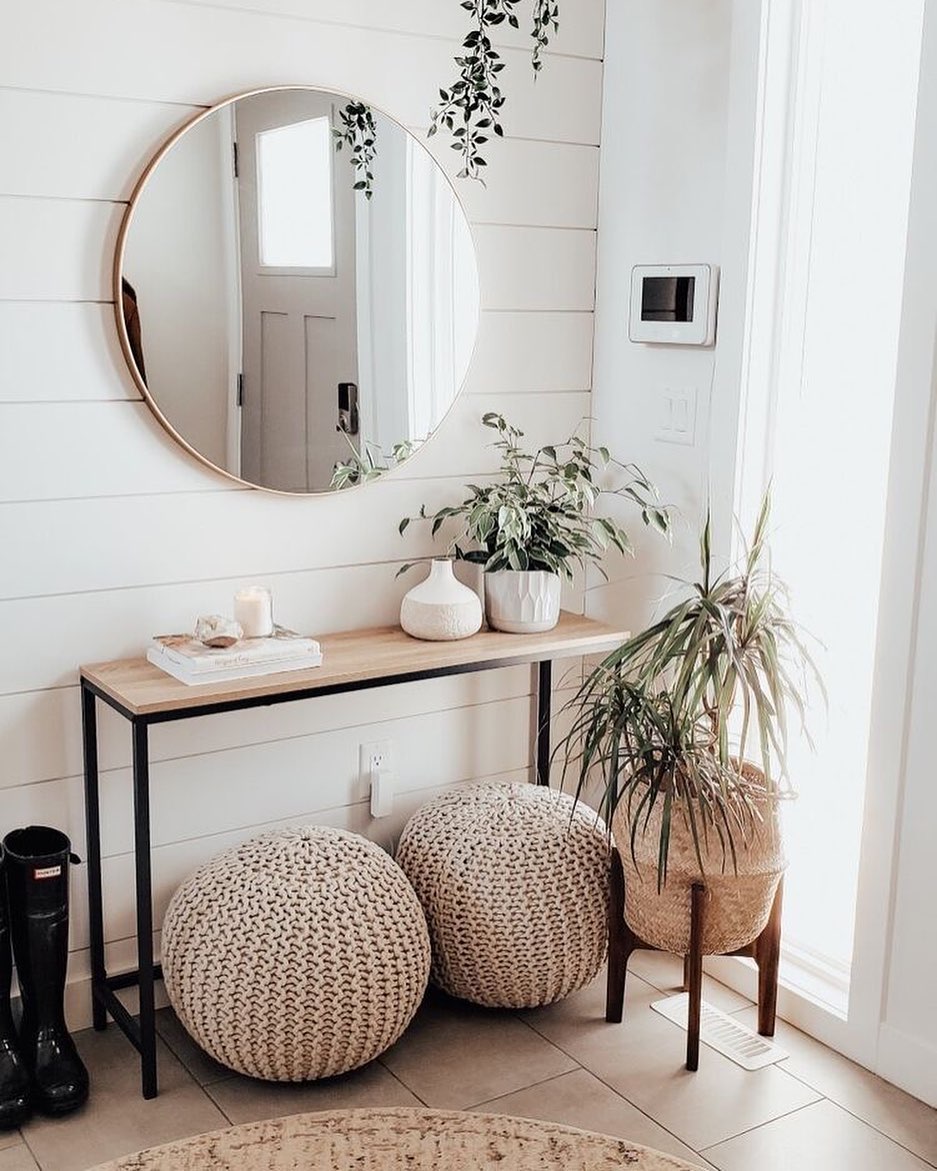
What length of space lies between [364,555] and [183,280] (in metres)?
0.64

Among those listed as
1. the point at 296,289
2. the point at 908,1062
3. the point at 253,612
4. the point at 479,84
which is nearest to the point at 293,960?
the point at 253,612

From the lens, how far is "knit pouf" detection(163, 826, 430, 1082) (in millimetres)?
2211

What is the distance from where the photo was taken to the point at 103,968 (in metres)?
2.48

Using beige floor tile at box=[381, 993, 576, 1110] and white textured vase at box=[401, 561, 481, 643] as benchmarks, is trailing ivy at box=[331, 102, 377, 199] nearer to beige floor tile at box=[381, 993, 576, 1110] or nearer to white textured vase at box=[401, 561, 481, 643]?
white textured vase at box=[401, 561, 481, 643]

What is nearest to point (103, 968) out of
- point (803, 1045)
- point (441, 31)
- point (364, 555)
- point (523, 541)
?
point (364, 555)

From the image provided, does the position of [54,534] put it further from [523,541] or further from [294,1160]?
[294,1160]

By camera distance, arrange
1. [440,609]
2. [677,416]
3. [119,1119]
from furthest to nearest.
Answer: [677,416] < [440,609] < [119,1119]

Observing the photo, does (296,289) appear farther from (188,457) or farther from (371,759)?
(371,759)

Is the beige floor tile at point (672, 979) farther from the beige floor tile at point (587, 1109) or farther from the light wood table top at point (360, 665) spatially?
the light wood table top at point (360, 665)

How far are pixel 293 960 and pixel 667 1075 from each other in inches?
27.8

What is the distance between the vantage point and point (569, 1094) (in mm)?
2312

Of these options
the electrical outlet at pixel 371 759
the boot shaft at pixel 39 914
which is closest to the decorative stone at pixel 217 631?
the boot shaft at pixel 39 914

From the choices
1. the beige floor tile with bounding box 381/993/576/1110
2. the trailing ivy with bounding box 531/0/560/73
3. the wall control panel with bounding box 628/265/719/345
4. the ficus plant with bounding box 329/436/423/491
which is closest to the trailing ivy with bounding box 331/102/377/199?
the trailing ivy with bounding box 531/0/560/73

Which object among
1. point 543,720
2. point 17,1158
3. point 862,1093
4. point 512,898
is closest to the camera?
point 17,1158
